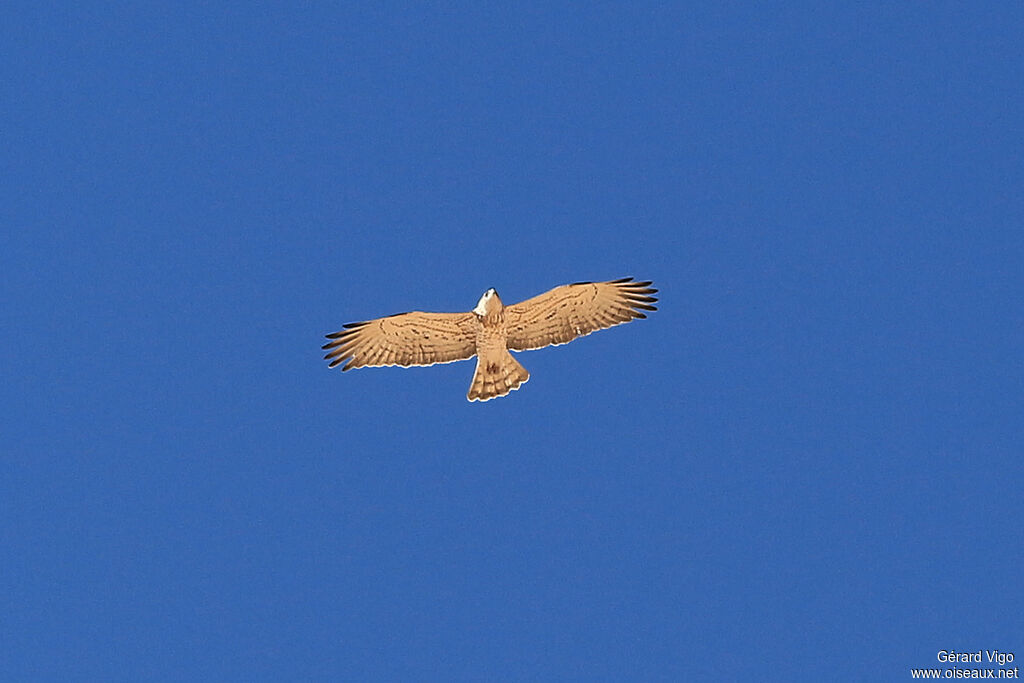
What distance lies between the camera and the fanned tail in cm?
1262

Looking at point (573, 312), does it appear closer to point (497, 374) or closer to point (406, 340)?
point (497, 374)

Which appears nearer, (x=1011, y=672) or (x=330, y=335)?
(x=1011, y=672)

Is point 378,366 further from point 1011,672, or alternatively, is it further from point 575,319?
point 1011,672

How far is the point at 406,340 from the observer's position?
12805 millimetres

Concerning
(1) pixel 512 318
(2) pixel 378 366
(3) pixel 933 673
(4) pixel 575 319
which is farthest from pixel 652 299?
(3) pixel 933 673

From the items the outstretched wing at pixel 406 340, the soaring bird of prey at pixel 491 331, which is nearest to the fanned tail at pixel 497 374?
the soaring bird of prey at pixel 491 331

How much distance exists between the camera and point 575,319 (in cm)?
1302

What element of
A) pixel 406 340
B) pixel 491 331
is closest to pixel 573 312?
pixel 491 331

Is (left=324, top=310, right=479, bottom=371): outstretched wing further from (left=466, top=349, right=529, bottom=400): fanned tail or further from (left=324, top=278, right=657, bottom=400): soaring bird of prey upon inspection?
(left=466, top=349, right=529, bottom=400): fanned tail

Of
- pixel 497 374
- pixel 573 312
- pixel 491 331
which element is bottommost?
pixel 497 374

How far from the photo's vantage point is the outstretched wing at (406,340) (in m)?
12.5

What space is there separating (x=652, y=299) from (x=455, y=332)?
243 cm

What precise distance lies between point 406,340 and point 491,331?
102cm

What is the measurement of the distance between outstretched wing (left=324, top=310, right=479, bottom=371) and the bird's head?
19cm
